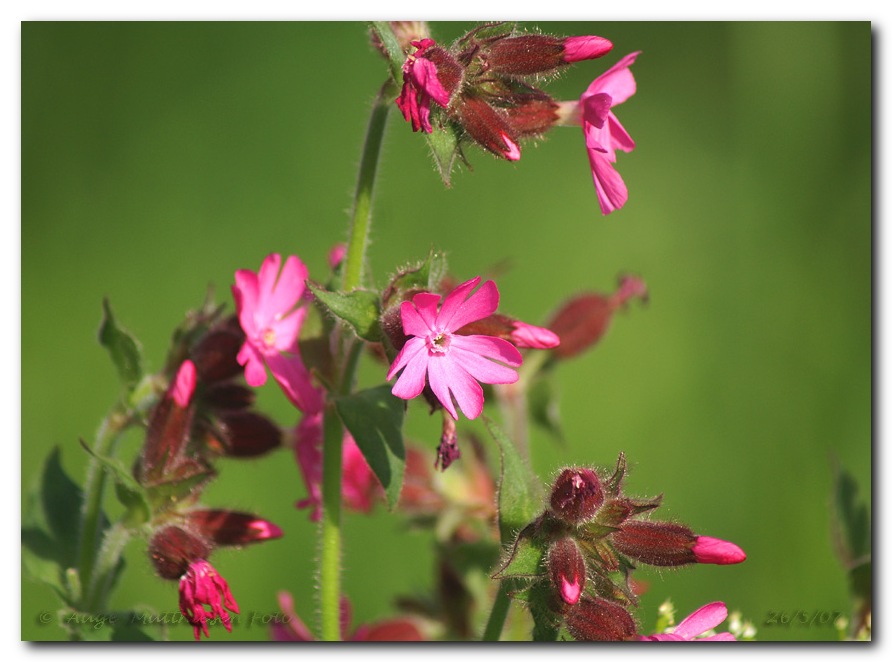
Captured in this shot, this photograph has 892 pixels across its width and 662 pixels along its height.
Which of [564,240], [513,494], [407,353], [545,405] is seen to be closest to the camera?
[407,353]

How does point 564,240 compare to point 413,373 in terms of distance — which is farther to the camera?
point 564,240

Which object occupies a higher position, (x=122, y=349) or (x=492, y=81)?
(x=492, y=81)

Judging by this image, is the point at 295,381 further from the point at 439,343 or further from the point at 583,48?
the point at 583,48

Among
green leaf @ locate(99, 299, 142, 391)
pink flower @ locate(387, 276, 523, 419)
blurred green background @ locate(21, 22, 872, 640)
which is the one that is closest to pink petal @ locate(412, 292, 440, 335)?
pink flower @ locate(387, 276, 523, 419)

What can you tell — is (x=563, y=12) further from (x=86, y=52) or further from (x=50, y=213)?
(x=50, y=213)

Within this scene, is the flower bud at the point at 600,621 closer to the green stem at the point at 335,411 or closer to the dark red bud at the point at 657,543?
the dark red bud at the point at 657,543

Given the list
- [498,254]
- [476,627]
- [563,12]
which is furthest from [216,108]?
[476,627]

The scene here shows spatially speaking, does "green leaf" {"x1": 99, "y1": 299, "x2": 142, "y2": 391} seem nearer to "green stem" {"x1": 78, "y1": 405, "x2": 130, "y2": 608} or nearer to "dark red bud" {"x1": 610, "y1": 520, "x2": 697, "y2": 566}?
"green stem" {"x1": 78, "y1": 405, "x2": 130, "y2": 608}

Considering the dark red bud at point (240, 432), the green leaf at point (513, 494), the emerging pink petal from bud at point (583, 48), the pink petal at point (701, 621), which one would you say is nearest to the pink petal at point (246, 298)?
the dark red bud at point (240, 432)

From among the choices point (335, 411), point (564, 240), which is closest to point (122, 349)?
point (335, 411)
